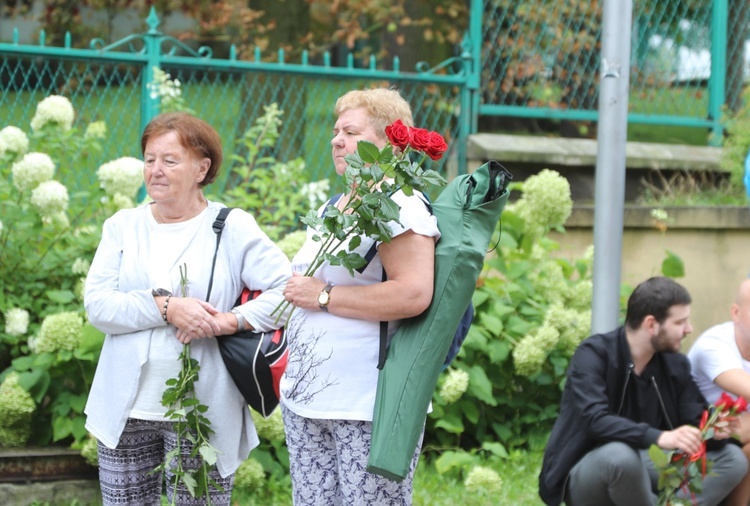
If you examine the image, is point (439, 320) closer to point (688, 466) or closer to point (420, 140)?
point (420, 140)

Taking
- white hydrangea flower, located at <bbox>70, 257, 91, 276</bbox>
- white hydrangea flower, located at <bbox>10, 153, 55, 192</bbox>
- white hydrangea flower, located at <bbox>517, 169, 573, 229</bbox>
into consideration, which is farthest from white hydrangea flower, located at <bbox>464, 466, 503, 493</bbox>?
white hydrangea flower, located at <bbox>10, 153, 55, 192</bbox>

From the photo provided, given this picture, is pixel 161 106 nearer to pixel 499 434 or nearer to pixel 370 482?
pixel 499 434

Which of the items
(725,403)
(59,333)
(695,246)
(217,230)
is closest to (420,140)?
(217,230)

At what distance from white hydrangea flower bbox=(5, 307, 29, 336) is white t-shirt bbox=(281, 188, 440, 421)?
1951mm

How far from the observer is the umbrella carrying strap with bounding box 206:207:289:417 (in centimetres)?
335

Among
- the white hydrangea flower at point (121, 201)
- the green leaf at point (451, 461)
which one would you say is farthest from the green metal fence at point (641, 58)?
the white hydrangea flower at point (121, 201)

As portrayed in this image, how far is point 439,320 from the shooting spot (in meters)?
2.92

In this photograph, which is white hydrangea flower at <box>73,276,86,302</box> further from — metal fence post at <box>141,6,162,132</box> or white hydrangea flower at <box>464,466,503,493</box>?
white hydrangea flower at <box>464,466,503,493</box>

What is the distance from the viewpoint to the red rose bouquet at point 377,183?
2.81 m

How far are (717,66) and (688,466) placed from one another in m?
4.91

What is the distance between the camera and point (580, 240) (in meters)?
6.82

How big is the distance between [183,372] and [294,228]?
305 cm

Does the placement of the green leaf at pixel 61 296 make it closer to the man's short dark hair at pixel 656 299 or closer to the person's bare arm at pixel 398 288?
the person's bare arm at pixel 398 288

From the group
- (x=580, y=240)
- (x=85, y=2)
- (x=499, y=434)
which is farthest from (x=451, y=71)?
(x=85, y=2)
